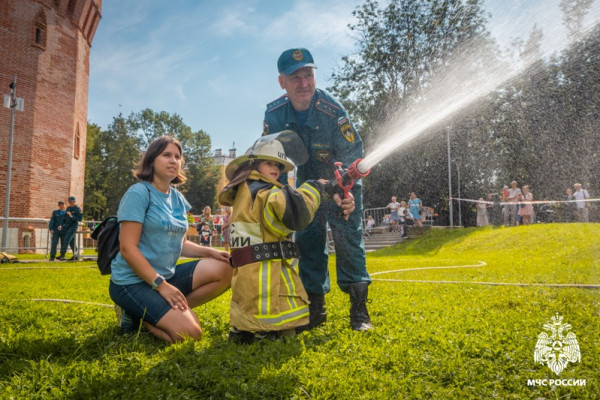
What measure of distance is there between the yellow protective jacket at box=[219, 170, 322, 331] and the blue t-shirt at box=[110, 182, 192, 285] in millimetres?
675

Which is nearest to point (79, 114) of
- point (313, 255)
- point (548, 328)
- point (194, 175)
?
point (313, 255)

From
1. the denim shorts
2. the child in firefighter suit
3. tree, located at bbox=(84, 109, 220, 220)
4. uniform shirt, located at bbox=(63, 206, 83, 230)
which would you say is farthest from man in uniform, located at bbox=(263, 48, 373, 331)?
tree, located at bbox=(84, 109, 220, 220)

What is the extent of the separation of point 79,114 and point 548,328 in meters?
26.0

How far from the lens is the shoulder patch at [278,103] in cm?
402

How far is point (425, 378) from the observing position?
2334 mm

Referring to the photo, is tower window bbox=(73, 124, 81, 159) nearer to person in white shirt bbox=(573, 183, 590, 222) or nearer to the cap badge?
the cap badge

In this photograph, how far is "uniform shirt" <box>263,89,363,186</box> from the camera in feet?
12.5

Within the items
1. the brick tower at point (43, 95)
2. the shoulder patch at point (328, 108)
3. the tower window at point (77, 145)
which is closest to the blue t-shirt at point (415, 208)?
the shoulder patch at point (328, 108)

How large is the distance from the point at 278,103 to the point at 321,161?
73cm

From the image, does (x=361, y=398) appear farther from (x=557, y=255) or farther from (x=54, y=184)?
(x=54, y=184)

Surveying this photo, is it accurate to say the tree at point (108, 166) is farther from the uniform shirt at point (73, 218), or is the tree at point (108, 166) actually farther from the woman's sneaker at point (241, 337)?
the woman's sneaker at point (241, 337)

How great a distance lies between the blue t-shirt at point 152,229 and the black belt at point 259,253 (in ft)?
2.39

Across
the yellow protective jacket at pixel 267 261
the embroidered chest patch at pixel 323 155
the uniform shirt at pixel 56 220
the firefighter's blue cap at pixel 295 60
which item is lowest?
the yellow protective jacket at pixel 267 261

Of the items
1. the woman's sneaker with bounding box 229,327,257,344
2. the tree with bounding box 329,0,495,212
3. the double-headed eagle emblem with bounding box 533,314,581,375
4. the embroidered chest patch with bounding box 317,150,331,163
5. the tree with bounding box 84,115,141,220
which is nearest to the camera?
the double-headed eagle emblem with bounding box 533,314,581,375
